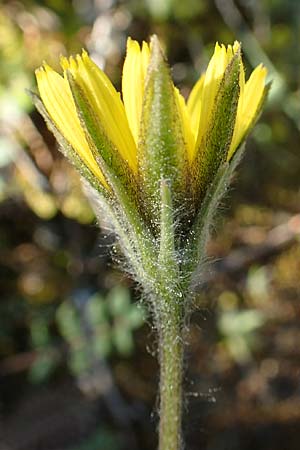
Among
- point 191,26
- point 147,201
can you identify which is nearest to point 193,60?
point 191,26

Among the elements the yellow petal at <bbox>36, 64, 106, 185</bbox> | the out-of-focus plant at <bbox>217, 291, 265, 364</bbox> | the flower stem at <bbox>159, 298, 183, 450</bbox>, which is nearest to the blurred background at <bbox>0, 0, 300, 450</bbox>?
the out-of-focus plant at <bbox>217, 291, 265, 364</bbox>

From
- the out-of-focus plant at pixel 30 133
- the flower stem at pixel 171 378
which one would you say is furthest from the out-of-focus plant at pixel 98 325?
the flower stem at pixel 171 378

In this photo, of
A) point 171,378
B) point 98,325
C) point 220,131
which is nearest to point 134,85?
point 220,131

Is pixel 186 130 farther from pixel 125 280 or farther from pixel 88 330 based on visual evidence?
pixel 125 280

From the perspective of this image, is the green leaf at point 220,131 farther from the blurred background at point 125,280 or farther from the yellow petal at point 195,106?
the blurred background at point 125,280

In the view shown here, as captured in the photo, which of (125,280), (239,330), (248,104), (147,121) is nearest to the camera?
(147,121)

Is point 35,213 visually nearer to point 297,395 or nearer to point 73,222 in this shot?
point 73,222

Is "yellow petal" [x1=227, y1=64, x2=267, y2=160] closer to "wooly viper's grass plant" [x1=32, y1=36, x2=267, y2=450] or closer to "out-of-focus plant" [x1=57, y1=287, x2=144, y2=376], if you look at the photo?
"wooly viper's grass plant" [x1=32, y1=36, x2=267, y2=450]
